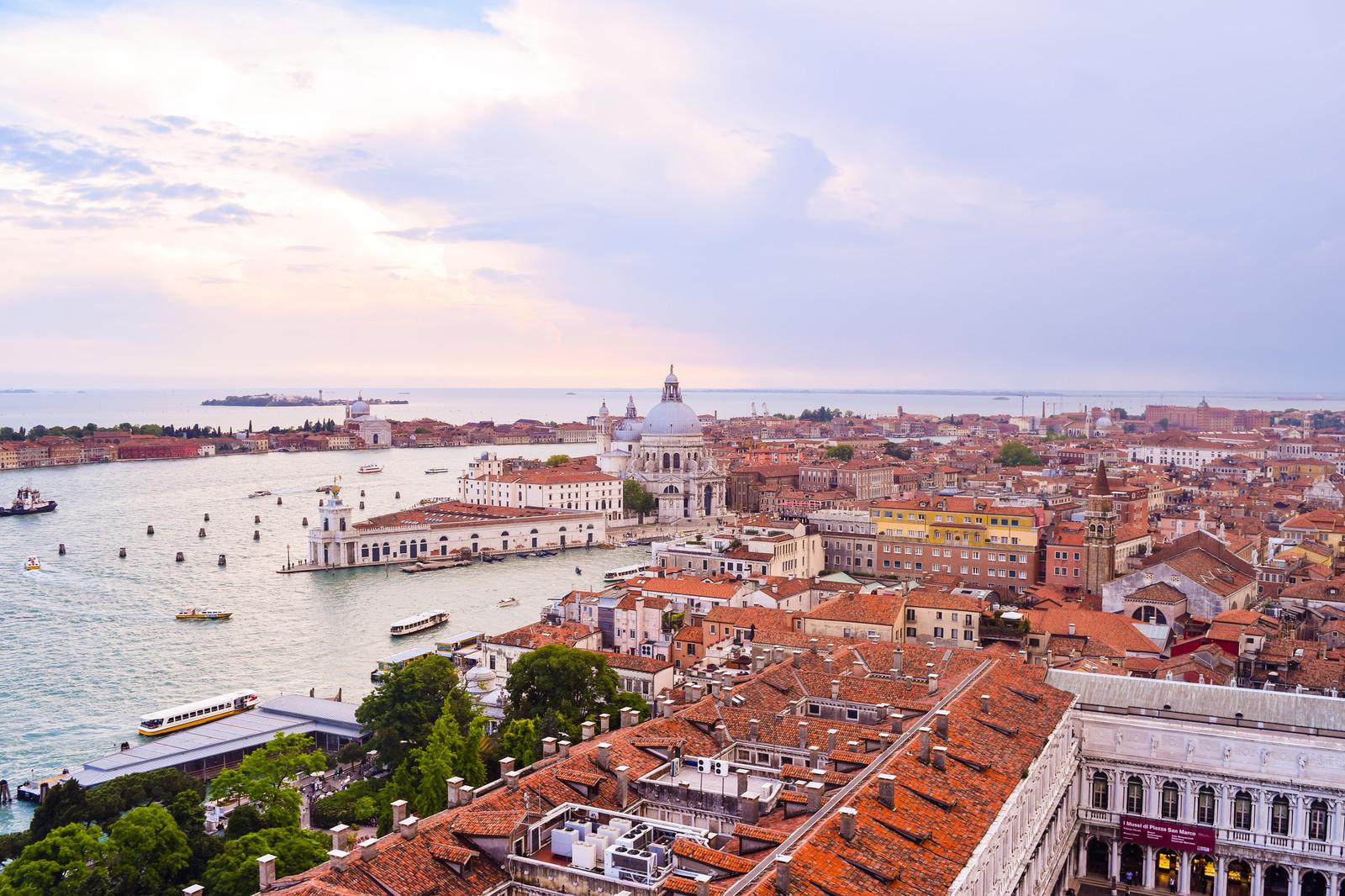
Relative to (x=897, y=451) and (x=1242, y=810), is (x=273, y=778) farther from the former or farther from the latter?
(x=897, y=451)

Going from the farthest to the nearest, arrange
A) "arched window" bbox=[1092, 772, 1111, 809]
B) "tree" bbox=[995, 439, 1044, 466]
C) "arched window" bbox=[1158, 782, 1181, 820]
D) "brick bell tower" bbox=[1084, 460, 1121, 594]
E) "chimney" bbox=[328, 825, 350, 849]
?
"tree" bbox=[995, 439, 1044, 466] → "brick bell tower" bbox=[1084, 460, 1121, 594] → "arched window" bbox=[1092, 772, 1111, 809] → "arched window" bbox=[1158, 782, 1181, 820] → "chimney" bbox=[328, 825, 350, 849]

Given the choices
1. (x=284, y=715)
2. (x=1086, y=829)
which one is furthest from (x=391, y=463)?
(x=1086, y=829)

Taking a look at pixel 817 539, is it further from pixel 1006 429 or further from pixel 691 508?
pixel 1006 429

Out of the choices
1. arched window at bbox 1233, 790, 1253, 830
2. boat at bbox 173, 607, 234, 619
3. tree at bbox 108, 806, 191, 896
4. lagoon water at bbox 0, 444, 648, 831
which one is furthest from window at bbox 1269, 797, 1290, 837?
boat at bbox 173, 607, 234, 619

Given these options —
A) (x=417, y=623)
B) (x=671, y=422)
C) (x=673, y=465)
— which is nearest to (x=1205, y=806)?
(x=417, y=623)

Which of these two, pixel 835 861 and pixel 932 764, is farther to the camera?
pixel 932 764

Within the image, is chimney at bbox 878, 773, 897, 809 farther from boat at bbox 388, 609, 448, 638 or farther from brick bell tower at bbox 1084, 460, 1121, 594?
brick bell tower at bbox 1084, 460, 1121, 594
